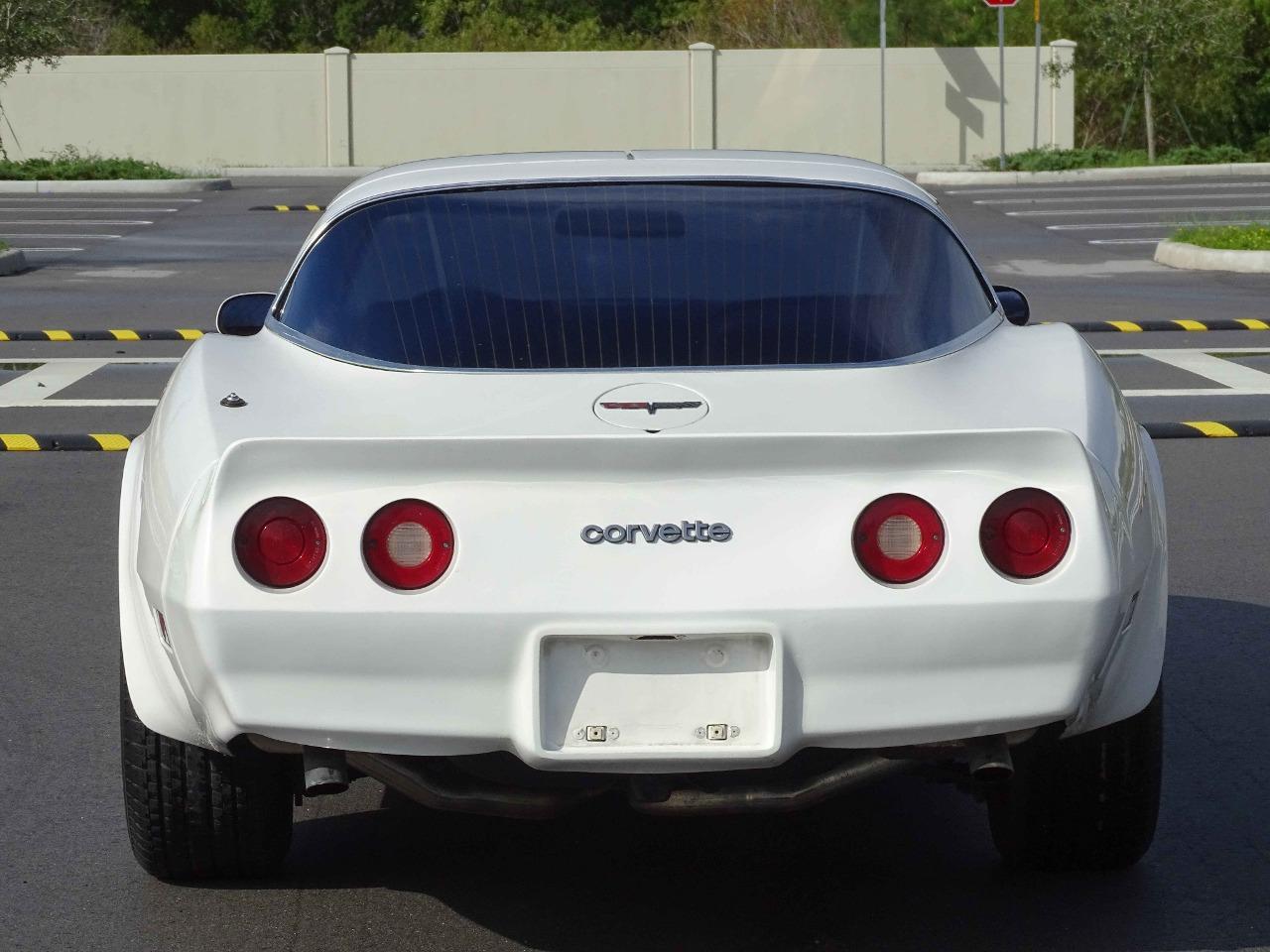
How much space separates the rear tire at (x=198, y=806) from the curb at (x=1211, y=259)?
1567 centimetres

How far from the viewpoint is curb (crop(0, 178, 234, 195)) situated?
32.3 m

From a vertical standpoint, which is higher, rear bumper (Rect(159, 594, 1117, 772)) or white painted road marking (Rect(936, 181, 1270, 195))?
white painted road marking (Rect(936, 181, 1270, 195))

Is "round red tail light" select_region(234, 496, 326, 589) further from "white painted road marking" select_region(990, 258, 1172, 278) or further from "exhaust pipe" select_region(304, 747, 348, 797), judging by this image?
"white painted road marking" select_region(990, 258, 1172, 278)

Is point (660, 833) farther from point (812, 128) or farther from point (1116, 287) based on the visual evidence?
point (812, 128)

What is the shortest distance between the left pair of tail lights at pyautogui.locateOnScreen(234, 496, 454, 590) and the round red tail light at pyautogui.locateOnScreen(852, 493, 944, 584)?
703 millimetres

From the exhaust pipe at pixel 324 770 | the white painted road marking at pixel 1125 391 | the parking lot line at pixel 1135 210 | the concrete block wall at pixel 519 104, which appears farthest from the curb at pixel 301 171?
the exhaust pipe at pixel 324 770

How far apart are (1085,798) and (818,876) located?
0.60 m

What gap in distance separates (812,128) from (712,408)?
36.7 metres

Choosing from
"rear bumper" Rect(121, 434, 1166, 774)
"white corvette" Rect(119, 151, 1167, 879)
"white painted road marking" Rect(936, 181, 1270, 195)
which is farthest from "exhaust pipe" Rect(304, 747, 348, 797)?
"white painted road marking" Rect(936, 181, 1270, 195)

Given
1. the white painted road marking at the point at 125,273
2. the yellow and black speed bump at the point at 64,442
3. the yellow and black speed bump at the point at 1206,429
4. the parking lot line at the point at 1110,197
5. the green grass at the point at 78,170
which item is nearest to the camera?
the yellow and black speed bump at the point at 64,442

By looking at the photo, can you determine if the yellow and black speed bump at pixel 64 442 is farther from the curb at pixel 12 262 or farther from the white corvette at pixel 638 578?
the curb at pixel 12 262

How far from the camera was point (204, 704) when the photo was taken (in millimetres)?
3406

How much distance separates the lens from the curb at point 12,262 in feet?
62.4

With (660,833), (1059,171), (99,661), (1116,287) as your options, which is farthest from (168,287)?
(1059,171)
